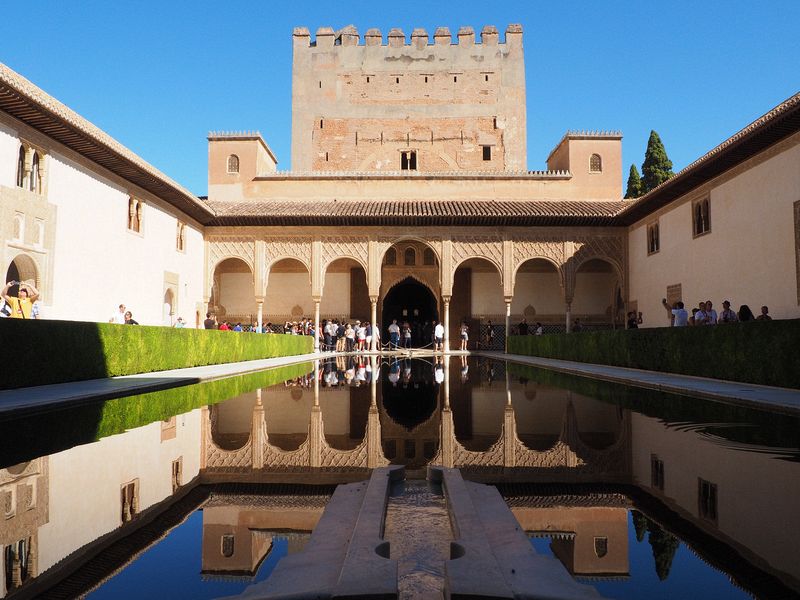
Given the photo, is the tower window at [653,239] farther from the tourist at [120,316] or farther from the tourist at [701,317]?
the tourist at [120,316]

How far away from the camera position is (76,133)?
1267cm

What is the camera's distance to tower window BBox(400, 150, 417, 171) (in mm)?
30531

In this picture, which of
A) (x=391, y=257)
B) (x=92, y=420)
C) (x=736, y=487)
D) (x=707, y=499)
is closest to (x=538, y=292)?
(x=391, y=257)

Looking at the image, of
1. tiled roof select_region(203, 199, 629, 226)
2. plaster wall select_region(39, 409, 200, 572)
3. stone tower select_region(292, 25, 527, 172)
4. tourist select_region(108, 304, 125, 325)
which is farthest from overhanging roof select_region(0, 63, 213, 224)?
stone tower select_region(292, 25, 527, 172)

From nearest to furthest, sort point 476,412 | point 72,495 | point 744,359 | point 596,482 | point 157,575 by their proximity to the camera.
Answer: point 157,575, point 72,495, point 596,482, point 476,412, point 744,359

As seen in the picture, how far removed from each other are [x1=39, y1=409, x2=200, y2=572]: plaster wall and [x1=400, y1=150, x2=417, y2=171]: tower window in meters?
26.6

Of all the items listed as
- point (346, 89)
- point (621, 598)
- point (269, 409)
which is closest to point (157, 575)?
point (621, 598)

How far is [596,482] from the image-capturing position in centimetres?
328

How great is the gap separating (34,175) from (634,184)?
1238 inches

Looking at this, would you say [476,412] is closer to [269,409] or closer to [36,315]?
[269,409]

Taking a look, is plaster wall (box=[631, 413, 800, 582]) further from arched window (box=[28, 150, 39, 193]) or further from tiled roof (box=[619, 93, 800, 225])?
arched window (box=[28, 150, 39, 193])

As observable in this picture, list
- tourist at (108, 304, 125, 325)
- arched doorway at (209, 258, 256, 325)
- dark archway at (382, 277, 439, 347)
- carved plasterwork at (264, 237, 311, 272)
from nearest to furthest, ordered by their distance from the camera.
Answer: tourist at (108, 304, 125, 325) → carved plasterwork at (264, 237, 311, 272) → arched doorway at (209, 258, 256, 325) → dark archway at (382, 277, 439, 347)

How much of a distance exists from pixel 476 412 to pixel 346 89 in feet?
88.8

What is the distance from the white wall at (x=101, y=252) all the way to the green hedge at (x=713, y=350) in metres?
10.6
